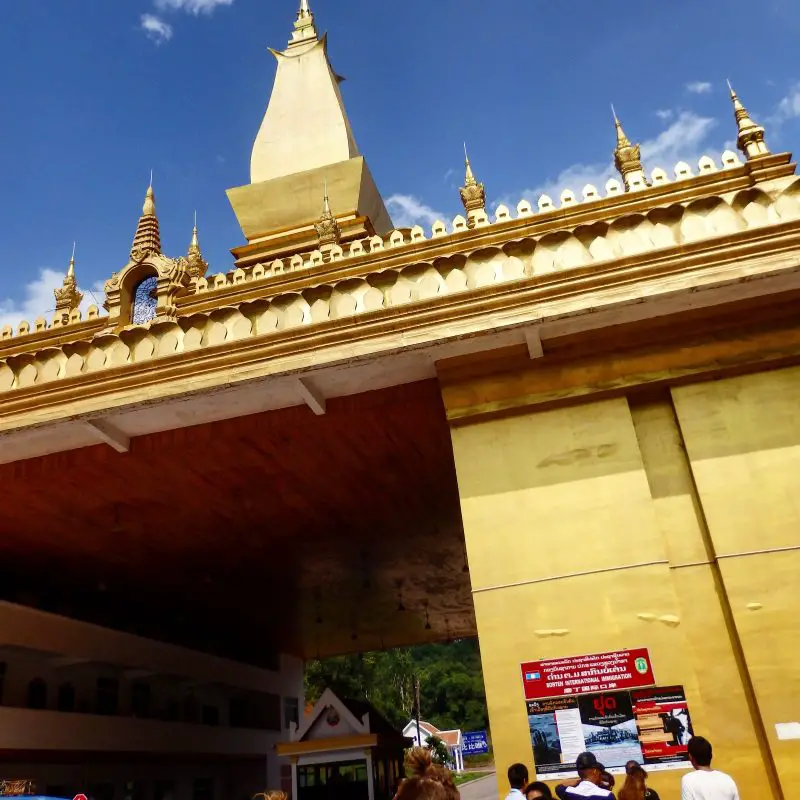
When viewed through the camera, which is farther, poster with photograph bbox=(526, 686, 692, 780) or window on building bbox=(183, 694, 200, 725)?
window on building bbox=(183, 694, 200, 725)

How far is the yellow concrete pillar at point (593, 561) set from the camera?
18.3 ft

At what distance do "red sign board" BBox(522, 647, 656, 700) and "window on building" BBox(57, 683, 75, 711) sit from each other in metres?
12.0

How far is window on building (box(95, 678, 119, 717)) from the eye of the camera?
1491cm

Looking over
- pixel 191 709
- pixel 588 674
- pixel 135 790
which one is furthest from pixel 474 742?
pixel 588 674

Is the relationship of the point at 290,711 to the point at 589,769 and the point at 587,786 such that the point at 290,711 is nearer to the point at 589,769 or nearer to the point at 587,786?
the point at 589,769

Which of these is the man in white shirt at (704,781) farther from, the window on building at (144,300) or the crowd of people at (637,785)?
the window on building at (144,300)

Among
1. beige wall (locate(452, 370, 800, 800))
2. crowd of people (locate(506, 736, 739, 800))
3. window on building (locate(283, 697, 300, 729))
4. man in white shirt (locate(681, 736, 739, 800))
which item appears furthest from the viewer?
window on building (locate(283, 697, 300, 729))

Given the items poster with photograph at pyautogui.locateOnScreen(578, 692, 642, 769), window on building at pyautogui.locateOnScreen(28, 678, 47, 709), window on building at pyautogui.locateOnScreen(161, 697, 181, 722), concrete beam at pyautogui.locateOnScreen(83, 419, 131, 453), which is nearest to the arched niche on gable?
concrete beam at pyautogui.locateOnScreen(83, 419, 131, 453)

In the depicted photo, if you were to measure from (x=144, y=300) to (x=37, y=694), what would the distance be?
7.80 meters

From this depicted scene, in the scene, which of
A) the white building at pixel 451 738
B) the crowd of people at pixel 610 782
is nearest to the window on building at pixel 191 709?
the crowd of people at pixel 610 782

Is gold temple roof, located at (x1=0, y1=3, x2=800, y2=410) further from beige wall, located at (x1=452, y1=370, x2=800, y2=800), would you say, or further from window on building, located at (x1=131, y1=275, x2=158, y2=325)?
window on building, located at (x1=131, y1=275, x2=158, y2=325)

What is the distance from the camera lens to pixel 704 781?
445 cm

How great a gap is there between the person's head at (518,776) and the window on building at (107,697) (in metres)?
12.2

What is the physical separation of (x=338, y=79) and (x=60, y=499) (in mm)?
16081
